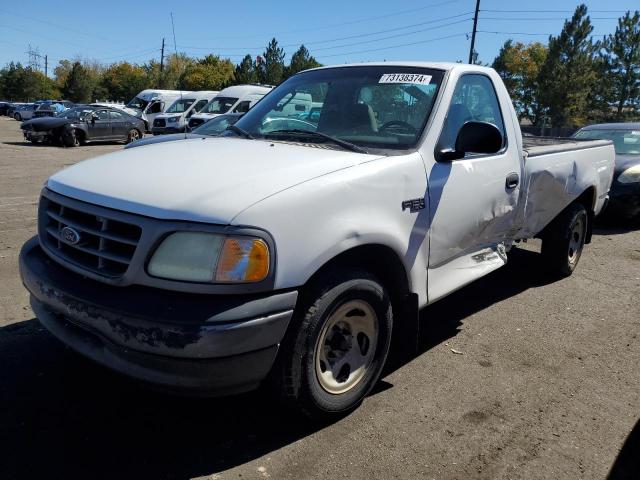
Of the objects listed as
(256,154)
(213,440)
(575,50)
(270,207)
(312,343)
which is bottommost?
(213,440)

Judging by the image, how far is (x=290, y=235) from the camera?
2.44 m

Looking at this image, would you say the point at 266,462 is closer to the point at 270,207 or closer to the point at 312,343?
the point at 312,343

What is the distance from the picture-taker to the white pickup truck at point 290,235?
2311 mm

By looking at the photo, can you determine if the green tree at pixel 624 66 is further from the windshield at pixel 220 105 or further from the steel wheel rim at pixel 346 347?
the steel wheel rim at pixel 346 347

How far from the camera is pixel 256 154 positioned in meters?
3.05

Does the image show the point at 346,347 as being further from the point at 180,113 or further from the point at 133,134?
the point at 180,113

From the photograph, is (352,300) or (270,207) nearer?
(270,207)

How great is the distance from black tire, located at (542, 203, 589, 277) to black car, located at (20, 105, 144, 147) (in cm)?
1892

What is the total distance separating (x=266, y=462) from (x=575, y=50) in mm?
54743

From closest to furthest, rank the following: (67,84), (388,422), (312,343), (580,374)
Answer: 1. (312,343)
2. (388,422)
3. (580,374)
4. (67,84)

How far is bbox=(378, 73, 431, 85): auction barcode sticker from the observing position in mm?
3639

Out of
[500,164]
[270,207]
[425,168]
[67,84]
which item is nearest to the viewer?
[270,207]

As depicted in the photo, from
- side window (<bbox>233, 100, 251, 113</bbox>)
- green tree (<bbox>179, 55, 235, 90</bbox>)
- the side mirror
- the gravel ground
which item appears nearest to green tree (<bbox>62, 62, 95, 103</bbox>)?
green tree (<bbox>179, 55, 235, 90</bbox>)

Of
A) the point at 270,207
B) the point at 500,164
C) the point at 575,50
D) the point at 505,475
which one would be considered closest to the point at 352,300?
the point at 270,207
